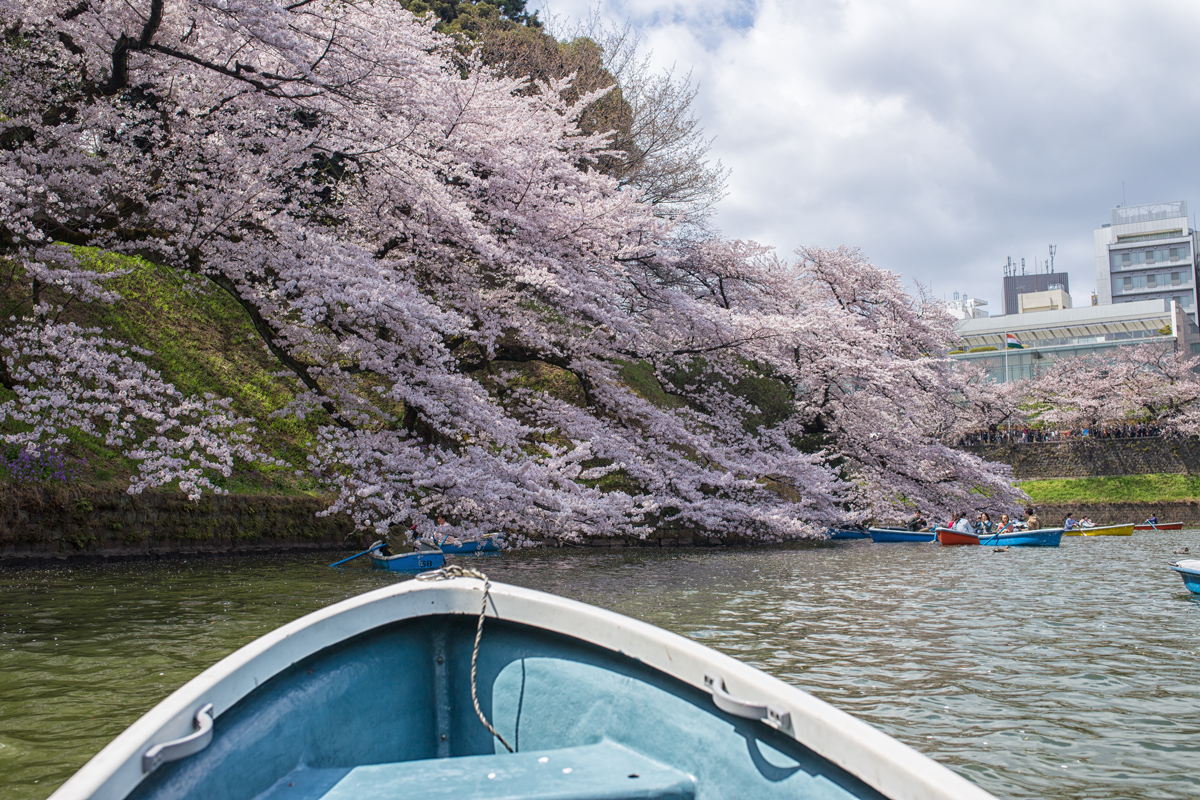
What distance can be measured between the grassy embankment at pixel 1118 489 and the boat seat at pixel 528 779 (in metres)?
43.0

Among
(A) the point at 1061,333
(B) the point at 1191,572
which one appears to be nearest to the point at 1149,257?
(A) the point at 1061,333

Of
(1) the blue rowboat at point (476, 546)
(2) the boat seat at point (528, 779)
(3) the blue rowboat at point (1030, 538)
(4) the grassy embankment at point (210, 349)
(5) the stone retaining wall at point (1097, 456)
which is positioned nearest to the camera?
(2) the boat seat at point (528, 779)

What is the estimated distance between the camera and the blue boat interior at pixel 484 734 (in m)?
2.36

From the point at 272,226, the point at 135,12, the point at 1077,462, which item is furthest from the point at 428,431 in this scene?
the point at 1077,462

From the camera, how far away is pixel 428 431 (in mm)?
14578

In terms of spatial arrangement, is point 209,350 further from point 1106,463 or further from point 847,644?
point 1106,463

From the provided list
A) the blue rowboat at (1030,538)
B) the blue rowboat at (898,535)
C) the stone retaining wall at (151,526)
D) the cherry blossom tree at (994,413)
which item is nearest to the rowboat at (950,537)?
the blue rowboat at (1030,538)

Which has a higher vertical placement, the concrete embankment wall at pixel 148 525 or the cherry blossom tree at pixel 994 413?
the cherry blossom tree at pixel 994 413

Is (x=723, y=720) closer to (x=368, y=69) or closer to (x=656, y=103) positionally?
(x=368, y=69)

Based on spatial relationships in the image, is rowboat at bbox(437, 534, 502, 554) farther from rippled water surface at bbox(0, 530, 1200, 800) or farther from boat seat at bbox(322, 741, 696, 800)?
boat seat at bbox(322, 741, 696, 800)

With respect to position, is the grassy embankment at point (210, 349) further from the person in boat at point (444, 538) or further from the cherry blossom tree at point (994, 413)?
the cherry blossom tree at point (994, 413)

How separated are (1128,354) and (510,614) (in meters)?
54.4

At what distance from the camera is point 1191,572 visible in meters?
10.8

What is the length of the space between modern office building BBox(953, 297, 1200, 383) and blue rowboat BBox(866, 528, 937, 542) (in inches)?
1455
